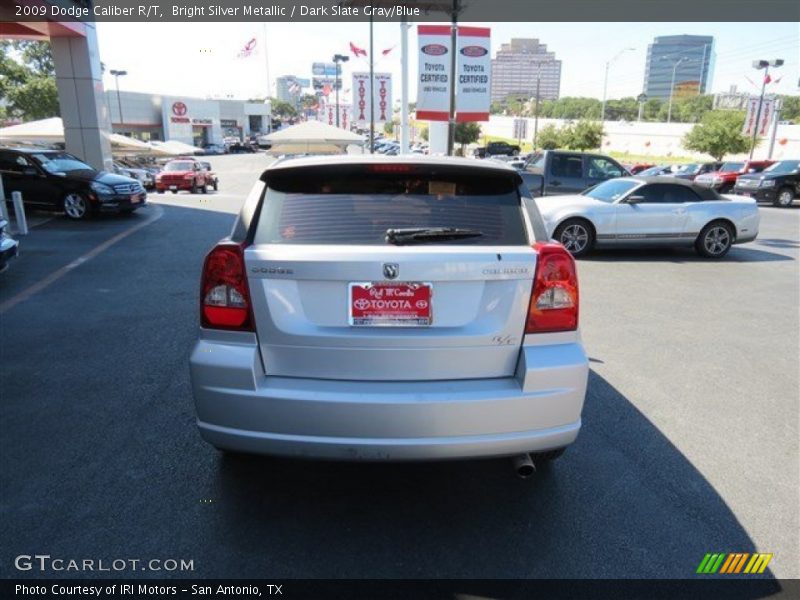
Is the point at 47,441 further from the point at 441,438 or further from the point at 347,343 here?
Answer: the point at 441,438

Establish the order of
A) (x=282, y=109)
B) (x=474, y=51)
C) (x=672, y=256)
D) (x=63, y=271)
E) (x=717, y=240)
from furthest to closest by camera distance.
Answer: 1. (x=282, y=109)
2. (x=474, y=51)
3. (x=672, y=256)
4. (x=717, y=240)
5. (x=63, y=271)

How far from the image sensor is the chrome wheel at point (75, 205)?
44.9 feet

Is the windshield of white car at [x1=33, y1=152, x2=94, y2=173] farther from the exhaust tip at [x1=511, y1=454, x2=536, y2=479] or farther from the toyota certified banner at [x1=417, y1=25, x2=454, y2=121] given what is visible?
the exhaust tip at [x1=511, y1=454, x2=536, y2=479]

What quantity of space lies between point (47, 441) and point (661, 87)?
8737 inches

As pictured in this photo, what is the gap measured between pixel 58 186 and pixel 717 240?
14398 millimetres

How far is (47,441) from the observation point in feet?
12.1

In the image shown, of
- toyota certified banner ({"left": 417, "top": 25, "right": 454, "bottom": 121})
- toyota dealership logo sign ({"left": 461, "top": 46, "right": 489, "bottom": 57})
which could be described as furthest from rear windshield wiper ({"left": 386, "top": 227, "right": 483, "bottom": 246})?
toyota dealership logo sign ({"left": 461, "top": 46, "right": 489, "bottom": 57})

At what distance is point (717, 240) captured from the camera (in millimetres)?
10891

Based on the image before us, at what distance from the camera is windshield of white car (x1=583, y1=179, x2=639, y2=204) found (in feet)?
35.1

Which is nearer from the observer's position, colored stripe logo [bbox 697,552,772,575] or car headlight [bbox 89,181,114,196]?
colored stripe logo [bbox 697,552,772,575]

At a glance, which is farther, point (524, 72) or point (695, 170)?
point (524, 72)

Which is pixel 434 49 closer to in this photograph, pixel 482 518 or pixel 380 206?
pixel 380 206

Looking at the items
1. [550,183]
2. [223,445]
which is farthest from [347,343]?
[550,183]

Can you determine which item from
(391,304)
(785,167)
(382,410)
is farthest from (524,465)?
(785,167)
